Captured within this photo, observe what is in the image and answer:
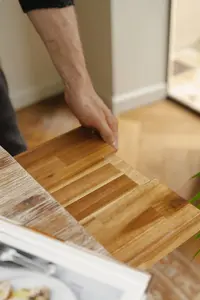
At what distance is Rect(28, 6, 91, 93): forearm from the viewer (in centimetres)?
72

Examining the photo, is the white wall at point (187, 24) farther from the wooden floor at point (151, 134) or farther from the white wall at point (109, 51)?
the wooden floor at point (151, 134)

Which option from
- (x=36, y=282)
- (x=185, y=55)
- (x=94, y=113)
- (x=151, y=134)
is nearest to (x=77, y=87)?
(x=94, y=113)

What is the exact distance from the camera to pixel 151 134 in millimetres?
1929

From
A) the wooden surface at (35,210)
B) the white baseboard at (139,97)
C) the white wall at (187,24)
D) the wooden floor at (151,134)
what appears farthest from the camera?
the white wall at (187,24)

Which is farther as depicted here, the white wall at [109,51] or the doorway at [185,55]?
the doorway at [185,55]

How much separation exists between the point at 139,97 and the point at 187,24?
0.61m

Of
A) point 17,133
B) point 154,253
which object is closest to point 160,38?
point 17,133

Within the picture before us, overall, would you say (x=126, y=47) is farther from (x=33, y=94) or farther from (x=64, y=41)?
(x=64, y=41)

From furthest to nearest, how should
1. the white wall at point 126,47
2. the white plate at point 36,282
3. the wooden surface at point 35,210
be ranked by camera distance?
the white wall at point 126,47
the wooden surface at point 35,210
the white plate at point 36,282

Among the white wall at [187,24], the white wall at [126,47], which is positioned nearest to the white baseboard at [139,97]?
the white wall at [126,47]

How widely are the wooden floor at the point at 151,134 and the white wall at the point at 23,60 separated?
0.26ft

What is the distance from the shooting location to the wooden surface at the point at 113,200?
530 mm

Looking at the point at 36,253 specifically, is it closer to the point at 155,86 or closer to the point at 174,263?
the point at 174,263

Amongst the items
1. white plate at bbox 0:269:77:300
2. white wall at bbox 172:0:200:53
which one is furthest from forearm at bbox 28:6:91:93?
white wall at bbox 172:0:200:53
